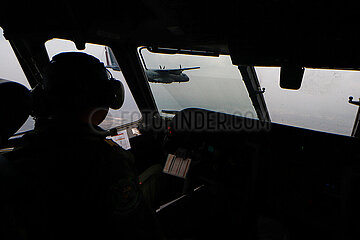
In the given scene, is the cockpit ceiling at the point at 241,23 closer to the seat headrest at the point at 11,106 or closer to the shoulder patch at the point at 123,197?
the seat headrest at the point at 11,106

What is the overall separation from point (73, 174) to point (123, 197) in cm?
19

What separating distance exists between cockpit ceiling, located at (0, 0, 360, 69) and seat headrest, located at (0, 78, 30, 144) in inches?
39.8

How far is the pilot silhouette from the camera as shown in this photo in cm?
60

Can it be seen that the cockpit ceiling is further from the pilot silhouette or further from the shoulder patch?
the shoulder patch

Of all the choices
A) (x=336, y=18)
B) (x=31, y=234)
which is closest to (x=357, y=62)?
(x=336, y=18)

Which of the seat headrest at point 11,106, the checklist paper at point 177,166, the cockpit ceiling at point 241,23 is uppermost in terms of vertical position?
the cockpit ceiling at point 241,23

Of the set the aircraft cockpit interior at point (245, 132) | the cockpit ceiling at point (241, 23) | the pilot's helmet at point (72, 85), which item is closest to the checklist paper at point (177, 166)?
the aircraft cockpit interior at point (245, 132)

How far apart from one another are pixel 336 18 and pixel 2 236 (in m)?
1.97

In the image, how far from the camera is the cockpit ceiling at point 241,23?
1.27 metres

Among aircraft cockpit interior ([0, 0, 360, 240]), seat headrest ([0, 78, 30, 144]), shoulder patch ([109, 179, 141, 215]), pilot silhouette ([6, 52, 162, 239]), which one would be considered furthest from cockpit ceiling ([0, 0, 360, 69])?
shoulder patch ([109, 179, 141, 215])

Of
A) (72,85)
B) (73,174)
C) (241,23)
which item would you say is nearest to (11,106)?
(72,85)

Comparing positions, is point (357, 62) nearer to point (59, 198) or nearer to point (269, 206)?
point (269, 206)

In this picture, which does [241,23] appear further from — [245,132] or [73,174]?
[73,174]

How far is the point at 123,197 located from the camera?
2.26 feet
